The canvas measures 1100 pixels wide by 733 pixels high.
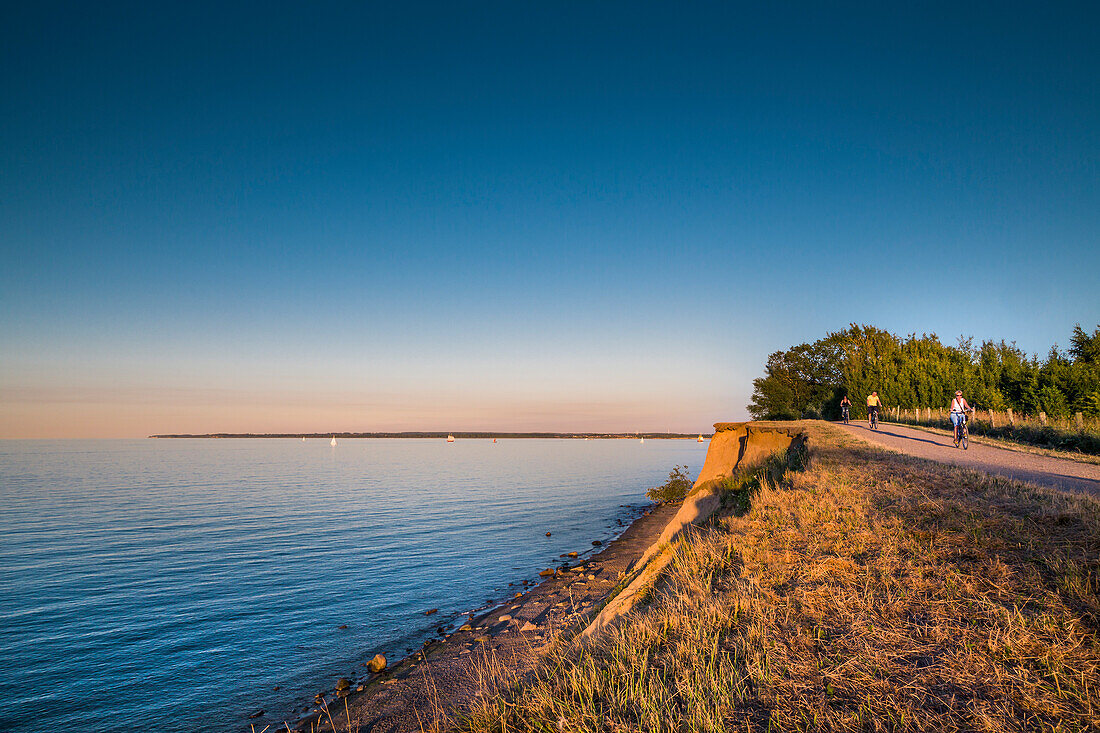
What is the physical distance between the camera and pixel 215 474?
218 ft

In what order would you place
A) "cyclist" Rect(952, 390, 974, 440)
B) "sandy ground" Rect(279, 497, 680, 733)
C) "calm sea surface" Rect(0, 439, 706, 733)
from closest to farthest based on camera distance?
"sandy ground" Rect(279, 497, 680, 733), "calm sea surface" Rect(0, 439, 706, 733), "cyclist" Rect(952, 390, 974, 440)

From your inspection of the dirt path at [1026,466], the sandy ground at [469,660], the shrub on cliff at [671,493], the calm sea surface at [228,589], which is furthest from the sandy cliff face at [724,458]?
the shrub on cliff at [671,493]

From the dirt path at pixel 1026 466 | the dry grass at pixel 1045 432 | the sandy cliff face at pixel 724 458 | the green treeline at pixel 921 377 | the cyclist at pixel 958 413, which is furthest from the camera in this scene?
the green treeline at pixel 921 377

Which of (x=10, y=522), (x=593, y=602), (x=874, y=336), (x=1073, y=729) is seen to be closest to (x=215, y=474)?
(x=10, y=522)

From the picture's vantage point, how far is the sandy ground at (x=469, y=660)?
30.7ft

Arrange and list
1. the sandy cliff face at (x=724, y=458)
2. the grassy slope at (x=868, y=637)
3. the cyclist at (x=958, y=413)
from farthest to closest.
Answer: the cyclist at (x=958, y=413) < the sandy cliff face at (x=724, y=458) < the grassy slope at (x=868, y=637)

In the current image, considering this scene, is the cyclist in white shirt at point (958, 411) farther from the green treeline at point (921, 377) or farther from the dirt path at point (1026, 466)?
the green treeline at point (921, 377)

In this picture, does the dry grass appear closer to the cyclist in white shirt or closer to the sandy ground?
the cyclist in white shirt

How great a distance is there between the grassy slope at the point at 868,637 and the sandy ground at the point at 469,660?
1.93 metres

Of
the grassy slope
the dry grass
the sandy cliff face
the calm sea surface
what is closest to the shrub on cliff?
the calm sea surface

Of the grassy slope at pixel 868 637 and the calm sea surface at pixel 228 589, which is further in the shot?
the calm sea surface at pixel 228 589

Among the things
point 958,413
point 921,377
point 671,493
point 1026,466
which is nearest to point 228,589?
point 1026,466

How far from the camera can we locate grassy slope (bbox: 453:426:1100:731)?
4219 mm

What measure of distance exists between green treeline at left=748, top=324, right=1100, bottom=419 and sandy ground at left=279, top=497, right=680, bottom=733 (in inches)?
1256
